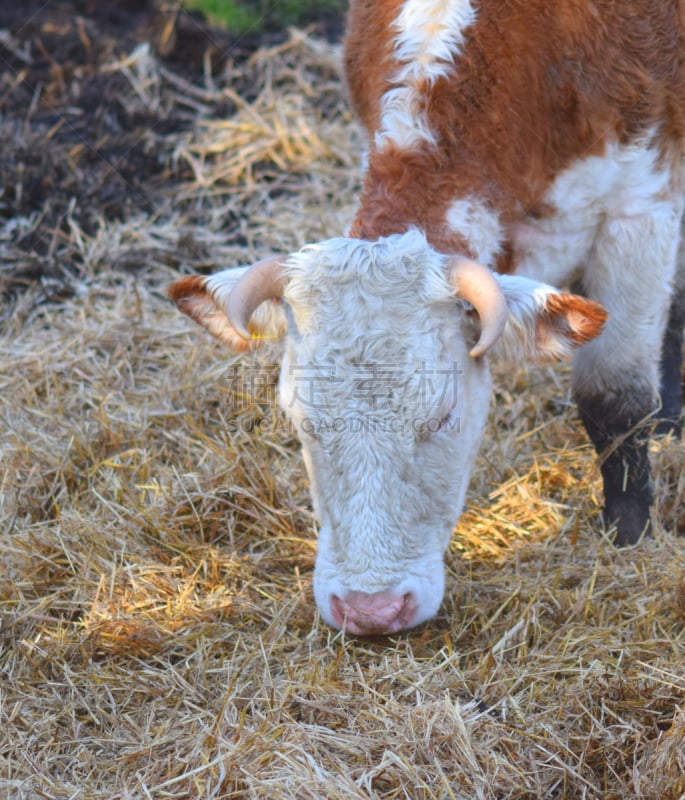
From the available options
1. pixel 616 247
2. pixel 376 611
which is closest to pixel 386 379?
pixel 376 611

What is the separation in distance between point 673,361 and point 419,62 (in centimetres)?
210

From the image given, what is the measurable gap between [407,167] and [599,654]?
162 centimetres

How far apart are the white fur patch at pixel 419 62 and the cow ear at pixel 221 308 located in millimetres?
648

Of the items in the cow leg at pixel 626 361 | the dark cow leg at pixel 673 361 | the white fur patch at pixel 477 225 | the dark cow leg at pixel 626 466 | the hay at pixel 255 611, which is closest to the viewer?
the hay at pixel 255 611

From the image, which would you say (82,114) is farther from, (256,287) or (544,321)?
(544,321)

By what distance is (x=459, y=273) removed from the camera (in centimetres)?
301

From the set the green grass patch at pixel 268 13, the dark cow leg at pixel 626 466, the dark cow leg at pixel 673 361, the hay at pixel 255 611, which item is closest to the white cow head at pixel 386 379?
the hay at pixel 255 611

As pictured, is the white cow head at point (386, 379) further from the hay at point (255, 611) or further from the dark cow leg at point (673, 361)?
the dark cow leg at point (673, 361)

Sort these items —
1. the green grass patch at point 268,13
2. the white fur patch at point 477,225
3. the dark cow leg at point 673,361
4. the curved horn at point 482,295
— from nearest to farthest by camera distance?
1. the curved horn at point 482,295
2. the white fur patch at point 477,225
3. the dark cow leg at point 673,361
4. the green grass patch at point 268,13

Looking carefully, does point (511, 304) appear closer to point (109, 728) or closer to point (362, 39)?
point (362, 39)

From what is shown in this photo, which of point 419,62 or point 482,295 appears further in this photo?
point 419,62

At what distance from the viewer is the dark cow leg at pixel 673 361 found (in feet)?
15.5

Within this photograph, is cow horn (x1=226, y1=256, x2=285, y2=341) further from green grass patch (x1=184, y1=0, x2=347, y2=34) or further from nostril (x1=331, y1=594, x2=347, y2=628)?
green grass patch (x1=184, y1=0, x2=347, y2=34)

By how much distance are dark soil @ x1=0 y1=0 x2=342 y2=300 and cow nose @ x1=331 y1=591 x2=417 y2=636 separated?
3363mm
